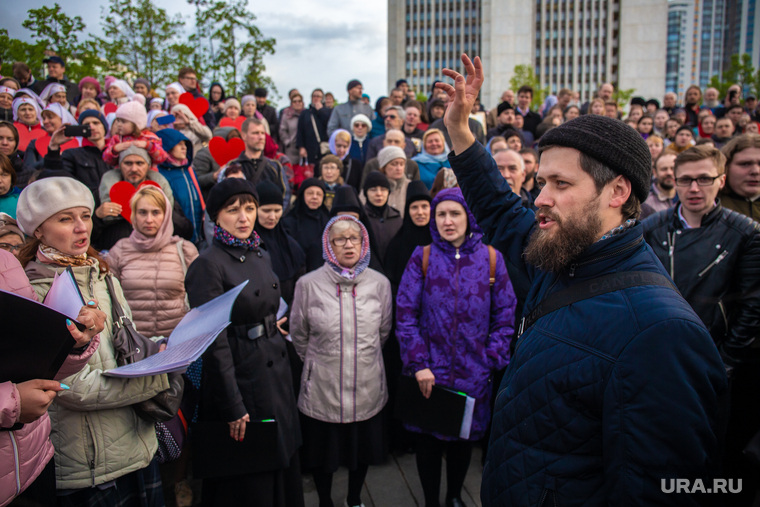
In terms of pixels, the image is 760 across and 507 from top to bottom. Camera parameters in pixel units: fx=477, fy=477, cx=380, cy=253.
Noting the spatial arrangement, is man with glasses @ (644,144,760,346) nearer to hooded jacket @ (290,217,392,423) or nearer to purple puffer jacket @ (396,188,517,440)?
purple puffer jacket @ (396,188,517,440)

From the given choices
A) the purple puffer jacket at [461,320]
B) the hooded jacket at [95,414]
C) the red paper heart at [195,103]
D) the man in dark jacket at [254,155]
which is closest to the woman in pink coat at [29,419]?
the hooded jacket at [95,414]

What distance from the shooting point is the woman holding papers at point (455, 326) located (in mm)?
3326

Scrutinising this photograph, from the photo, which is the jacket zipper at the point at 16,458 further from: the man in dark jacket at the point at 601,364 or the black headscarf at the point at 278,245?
the black headscarf at the point at 278,245

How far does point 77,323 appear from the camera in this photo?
1797 millimetres

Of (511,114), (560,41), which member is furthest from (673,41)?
(511,114)

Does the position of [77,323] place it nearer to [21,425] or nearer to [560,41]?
[21,425]

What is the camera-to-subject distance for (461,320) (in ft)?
10.9

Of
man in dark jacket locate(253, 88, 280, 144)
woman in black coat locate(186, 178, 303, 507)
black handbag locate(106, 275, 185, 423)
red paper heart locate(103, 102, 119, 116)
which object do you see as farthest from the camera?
man in dark jacket locate(253, 88, 280, 144)

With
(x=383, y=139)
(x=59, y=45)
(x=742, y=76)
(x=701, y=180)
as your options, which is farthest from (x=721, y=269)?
(x=742, y=76)

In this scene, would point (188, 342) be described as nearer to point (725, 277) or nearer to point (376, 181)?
point (725, 277)

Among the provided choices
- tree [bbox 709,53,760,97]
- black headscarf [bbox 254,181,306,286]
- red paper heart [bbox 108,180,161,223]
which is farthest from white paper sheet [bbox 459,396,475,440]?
tree [bbox 709,53,760,97]

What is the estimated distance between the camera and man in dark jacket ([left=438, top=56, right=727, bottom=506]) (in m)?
1.31

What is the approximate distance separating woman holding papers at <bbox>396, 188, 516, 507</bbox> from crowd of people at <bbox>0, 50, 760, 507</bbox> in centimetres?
2

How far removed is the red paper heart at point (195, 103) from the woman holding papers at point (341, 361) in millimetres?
6612
